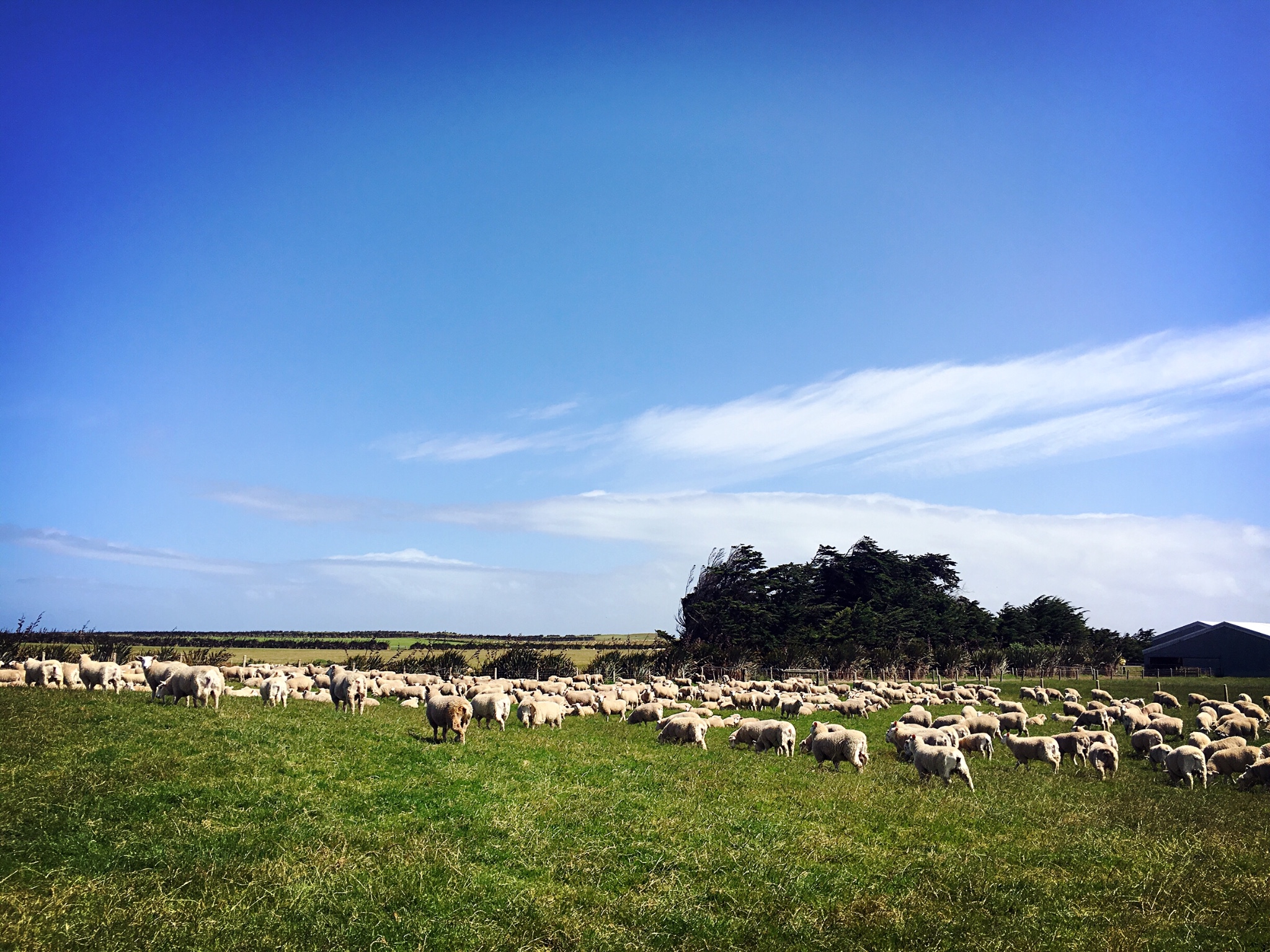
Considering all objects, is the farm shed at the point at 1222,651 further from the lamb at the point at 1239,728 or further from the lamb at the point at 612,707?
the lamb at the point at 612,707

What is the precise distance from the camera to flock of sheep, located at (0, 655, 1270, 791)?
23781 millimetres

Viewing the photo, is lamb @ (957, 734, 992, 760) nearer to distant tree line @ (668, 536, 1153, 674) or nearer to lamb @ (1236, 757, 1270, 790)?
lamb @ (1236, 757, 1270, 790)

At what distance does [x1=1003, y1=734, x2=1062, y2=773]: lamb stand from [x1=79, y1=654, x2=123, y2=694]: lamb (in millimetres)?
34404

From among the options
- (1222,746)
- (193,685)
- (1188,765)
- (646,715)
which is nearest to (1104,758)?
(1188,765)

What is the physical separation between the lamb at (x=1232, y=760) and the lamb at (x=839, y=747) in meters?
10.5

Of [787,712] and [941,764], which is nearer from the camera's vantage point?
[941,764]

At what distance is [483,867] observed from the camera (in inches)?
485

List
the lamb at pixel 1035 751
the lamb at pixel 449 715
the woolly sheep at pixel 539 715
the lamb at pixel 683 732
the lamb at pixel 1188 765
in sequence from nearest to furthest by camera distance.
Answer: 1. the lamb at pixel 1188 765
2. the lamb at pixel 449 715
3. the lamb at pixel 1035 751
4. the lamb at pixel 683 732
5. the woolly sheep at pixel 539 715

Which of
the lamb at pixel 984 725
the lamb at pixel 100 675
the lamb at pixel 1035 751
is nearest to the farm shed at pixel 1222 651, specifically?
the lamb at pixel 984 725

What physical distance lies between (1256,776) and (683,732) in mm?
17115

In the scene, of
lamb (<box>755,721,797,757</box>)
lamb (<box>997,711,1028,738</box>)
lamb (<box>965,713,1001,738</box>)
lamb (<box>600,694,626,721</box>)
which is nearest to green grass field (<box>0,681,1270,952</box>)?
lamb (<box>755,721,797,757</box>)

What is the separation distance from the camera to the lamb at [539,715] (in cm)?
3152

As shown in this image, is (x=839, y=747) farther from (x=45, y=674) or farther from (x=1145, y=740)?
(x=45, y=674)

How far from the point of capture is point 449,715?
24.5 m
